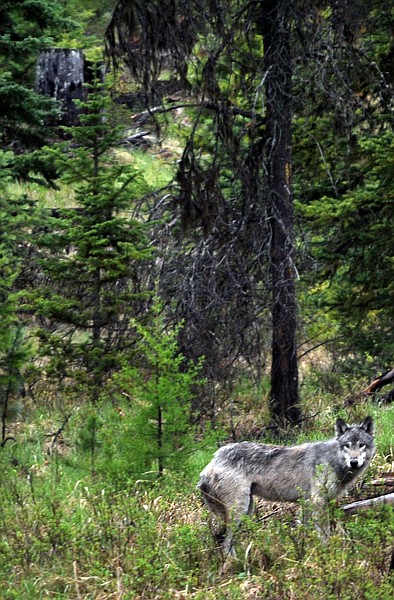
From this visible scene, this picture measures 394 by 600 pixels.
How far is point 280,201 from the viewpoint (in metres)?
13.4

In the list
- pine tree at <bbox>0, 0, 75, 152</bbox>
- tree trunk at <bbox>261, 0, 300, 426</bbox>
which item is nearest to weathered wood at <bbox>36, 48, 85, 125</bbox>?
pine tree at <bbox>0, 0, 75, 152</bbox>

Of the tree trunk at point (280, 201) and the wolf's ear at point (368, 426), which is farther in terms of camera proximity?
the tree trunk at point (280, 201)

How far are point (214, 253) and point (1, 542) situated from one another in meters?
7.00

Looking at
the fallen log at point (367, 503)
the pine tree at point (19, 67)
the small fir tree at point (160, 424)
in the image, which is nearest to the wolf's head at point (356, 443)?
the fallen log at point (367, 503)

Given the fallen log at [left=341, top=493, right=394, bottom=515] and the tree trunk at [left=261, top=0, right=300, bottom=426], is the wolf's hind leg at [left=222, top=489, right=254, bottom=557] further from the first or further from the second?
the tree trunk at [left=261, top=0, right=300, bottom=426]

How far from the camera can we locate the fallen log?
801 cm

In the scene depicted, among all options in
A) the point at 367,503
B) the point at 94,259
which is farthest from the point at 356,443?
the point at 94,259

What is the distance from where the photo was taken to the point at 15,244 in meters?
17.9

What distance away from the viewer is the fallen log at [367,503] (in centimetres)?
801

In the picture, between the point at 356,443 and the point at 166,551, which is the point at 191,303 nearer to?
the point at 356,443

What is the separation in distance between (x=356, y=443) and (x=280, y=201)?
5.97 metres

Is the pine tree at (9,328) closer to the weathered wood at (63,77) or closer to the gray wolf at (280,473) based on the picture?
the gray wolf at (280,473)

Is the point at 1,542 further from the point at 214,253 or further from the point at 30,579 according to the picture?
the point at 214,253

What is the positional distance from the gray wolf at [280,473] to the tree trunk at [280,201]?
4953mm
